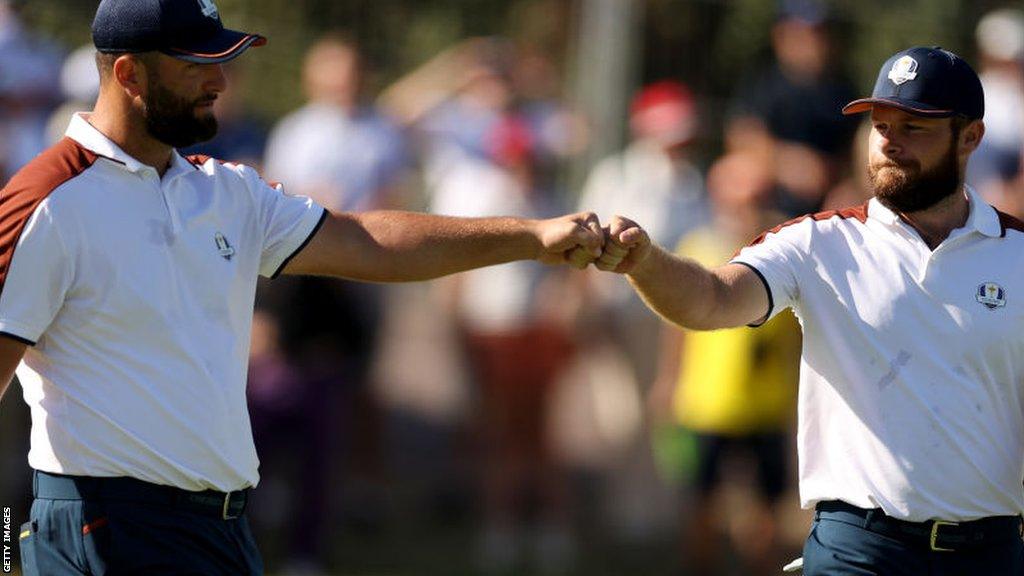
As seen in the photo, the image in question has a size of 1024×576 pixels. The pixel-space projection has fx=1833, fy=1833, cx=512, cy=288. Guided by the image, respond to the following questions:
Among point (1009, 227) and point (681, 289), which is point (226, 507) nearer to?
point (681, 289)

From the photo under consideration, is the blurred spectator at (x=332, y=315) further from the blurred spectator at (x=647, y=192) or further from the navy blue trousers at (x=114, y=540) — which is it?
the navy blue trousers at (x=114, y=540)

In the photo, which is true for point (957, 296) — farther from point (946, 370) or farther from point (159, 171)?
point (159, 171)

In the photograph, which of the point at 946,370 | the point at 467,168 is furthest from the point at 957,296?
the point at 467,168

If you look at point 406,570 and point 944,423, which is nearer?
point 944,423

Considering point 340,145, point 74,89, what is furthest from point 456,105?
point 74,89

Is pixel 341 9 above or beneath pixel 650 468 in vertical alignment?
above

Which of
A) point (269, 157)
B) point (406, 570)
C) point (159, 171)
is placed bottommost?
point (406, 570)

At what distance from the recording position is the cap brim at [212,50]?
5.42 m

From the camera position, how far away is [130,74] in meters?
5.47

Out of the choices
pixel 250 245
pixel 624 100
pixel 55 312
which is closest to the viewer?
pixel 55 312

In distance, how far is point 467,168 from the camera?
11609mm

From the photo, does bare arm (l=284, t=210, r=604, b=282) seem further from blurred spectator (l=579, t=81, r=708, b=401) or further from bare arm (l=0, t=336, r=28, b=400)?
blurred spectator (l=579, t=81, r=708, b=401)

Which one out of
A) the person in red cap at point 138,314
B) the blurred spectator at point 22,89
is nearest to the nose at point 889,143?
the person in red cap at point 138,314

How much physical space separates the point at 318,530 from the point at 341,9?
426cm
